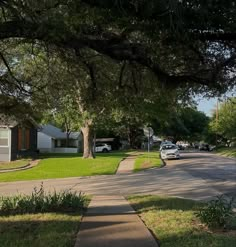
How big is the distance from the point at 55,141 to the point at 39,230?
69.9 m

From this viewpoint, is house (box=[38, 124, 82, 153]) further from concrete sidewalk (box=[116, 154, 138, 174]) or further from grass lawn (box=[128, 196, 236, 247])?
grass lawn (box=[128, 196, 236, 247])

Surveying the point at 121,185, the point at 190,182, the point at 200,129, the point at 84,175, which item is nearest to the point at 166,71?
the point at 121,185

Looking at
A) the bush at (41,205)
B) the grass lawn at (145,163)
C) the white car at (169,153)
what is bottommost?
the bush at (41,205)

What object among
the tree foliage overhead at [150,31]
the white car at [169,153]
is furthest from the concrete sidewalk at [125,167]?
the tree foliage overhead at [150,31]

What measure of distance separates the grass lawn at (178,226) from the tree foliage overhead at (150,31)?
2811 mm

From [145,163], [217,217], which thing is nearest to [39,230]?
[217,217]

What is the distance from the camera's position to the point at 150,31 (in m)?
8.49

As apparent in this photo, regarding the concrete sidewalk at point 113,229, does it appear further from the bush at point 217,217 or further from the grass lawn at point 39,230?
the bush at point 217,217

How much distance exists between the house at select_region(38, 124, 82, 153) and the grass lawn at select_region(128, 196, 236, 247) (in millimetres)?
56946

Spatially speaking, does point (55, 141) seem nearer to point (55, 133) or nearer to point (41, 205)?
point (55, 133)

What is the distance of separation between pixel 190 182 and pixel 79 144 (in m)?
62.4

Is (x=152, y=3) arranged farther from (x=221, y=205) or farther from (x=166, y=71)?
(x=221, y=205)

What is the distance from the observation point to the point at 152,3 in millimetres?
7254

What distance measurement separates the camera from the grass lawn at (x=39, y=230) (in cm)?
882
